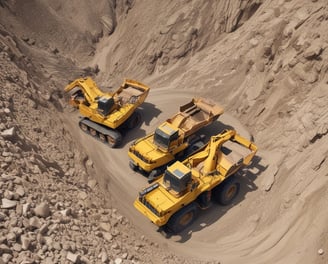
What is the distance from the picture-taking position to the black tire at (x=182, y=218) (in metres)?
12.7

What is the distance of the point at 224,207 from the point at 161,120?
5.90 meters

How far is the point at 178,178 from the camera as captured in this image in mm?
12078

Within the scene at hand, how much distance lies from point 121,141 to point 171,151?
124 inches

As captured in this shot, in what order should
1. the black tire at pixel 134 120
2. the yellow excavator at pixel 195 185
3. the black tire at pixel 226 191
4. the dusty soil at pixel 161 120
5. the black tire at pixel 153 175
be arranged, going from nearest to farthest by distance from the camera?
the dusty soil at pixel 161 120 → the yellow excavator at pixel 195 185 → the black tire at pixel 226 191 → the black tire at pixel 153 175 → the black tire at pixel 134 120

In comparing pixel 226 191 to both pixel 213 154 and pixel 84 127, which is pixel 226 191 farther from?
pixel 84 127

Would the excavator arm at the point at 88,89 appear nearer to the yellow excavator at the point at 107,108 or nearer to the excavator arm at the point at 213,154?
the yellow excavator at the point at 107,108

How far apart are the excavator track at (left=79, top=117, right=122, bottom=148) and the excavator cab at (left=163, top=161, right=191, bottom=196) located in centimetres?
443

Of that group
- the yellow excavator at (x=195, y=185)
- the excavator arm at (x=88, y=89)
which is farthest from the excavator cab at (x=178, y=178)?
the excavator arm at (x=88, y=89)

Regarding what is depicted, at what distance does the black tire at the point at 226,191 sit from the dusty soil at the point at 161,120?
369 mm

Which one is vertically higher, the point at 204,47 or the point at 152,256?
the point at 204,47

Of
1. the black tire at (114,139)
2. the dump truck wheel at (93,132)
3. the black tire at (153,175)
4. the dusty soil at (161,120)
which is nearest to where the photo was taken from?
the dusty soil at (161,120)

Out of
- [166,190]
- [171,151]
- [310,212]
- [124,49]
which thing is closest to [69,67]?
[124,49]

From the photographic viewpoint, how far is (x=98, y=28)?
2650 centimetres

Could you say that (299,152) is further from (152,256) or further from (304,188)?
(152,256)
